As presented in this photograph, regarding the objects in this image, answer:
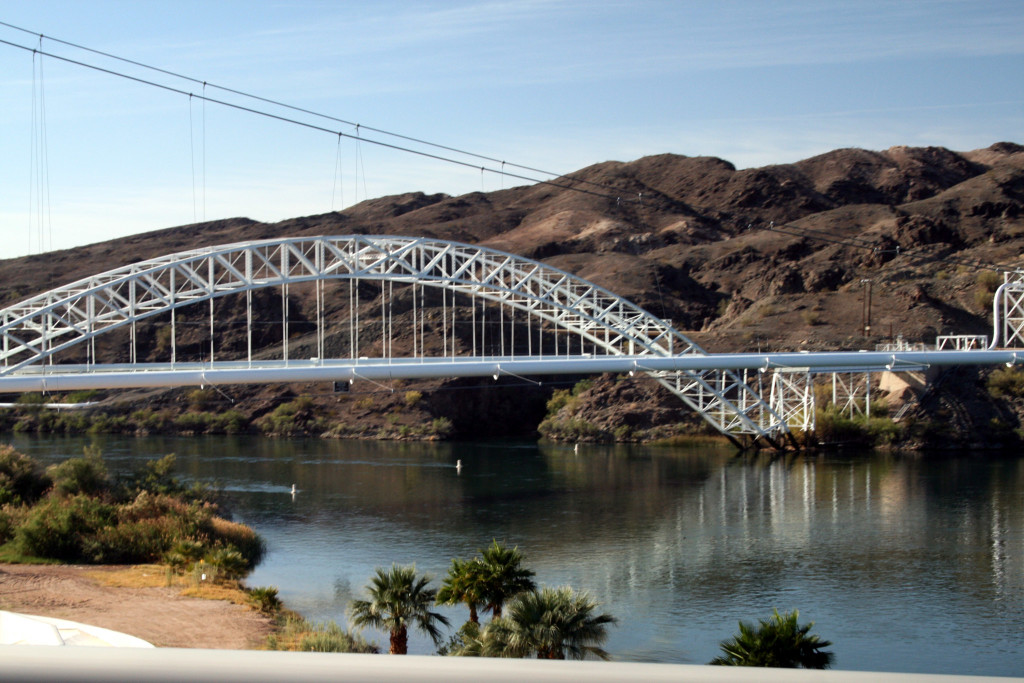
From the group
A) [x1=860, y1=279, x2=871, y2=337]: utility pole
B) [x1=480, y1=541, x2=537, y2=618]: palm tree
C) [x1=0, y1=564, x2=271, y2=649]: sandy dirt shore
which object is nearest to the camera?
[x1=480, y1=541, x2=537, y2=618]: palm tree

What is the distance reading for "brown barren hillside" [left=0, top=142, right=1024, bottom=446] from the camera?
58.5 metres

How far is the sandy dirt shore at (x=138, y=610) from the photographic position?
16875mm

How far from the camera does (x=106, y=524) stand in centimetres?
2461

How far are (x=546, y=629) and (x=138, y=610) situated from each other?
9063mm

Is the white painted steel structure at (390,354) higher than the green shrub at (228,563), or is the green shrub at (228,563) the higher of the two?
the white painted steel structure at (390,354)

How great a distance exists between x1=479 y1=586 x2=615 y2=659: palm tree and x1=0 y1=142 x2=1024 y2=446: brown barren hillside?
38671 mm

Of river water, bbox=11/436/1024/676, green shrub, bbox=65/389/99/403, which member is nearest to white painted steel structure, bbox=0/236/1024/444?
river water, bbox=11/436/1024/676

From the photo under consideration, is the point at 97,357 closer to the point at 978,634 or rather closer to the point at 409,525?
the point at 409,525

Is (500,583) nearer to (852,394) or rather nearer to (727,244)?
(852,394)

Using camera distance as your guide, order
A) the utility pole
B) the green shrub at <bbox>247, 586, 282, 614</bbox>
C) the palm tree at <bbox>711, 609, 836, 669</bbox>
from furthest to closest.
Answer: the utility pole → the green shrub at <bbox>247, 586, 282, 614</bbox> → the palm tree at <bbox>711, 609, 836, 669</bbox>

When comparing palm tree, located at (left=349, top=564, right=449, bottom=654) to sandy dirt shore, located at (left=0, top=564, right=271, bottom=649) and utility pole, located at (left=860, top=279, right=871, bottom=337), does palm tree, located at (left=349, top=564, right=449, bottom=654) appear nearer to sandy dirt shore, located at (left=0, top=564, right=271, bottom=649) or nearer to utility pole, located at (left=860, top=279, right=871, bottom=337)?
sandy dirt shore, located at (left=0, top=564, right=271, bottom=649)

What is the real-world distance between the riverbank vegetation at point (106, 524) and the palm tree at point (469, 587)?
311 inches

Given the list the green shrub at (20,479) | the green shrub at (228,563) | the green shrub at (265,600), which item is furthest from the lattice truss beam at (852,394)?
the green shrub at (20,479)

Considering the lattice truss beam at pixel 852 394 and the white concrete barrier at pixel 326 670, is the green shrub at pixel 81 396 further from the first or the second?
the white concrete barrier at pixel 326 670
